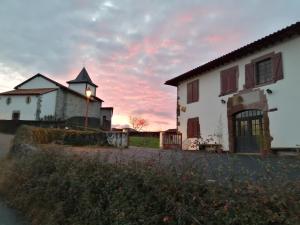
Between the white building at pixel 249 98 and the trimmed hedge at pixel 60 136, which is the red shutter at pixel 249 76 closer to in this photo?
the white building at pixel 249 98

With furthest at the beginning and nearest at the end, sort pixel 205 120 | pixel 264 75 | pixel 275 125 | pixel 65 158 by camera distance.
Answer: pixel 205 120, pixel 264 75, pixel 275 125, pixel 65 158

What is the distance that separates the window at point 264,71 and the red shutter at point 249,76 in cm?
24

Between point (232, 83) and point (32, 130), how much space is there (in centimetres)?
1090

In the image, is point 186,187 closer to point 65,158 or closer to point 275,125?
point 65,158

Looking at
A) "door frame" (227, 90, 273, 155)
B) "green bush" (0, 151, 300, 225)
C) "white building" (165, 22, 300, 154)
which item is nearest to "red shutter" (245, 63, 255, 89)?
"white building" (165, 22, 300, 154)

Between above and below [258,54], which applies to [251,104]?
below

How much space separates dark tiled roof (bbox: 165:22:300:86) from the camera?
12.9 metres

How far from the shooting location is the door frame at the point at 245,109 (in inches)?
543

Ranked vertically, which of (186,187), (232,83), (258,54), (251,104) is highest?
(258,54)

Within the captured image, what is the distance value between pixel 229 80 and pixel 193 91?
3574mm

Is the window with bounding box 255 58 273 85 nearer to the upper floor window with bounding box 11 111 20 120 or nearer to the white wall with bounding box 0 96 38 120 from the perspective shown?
the white wall with bounding box 0 96 38 120

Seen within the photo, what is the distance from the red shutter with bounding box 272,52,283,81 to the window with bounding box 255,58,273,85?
0.47 metres

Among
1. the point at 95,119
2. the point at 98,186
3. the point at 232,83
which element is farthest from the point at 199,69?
the point at 95,119

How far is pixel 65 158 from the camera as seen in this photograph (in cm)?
732
